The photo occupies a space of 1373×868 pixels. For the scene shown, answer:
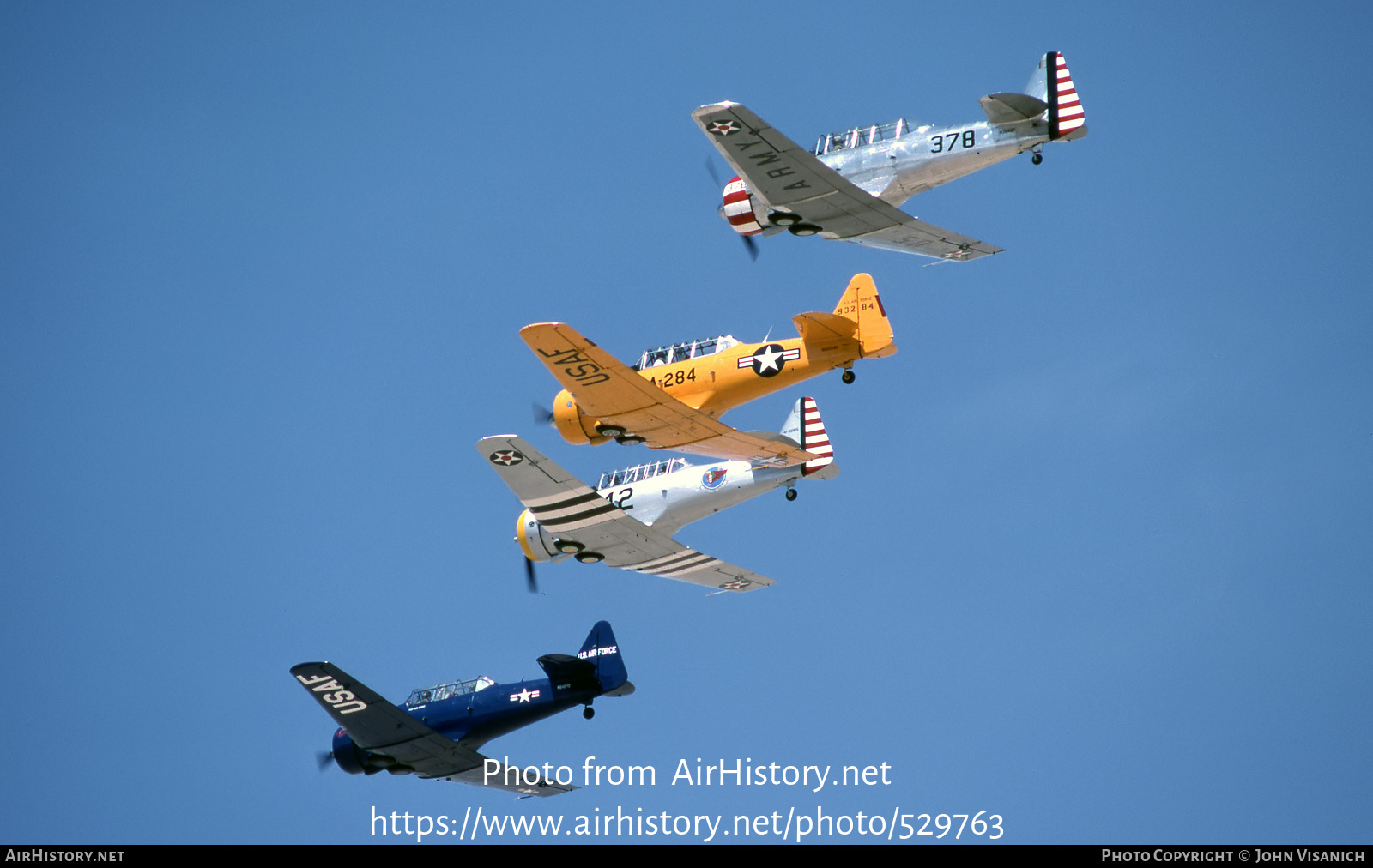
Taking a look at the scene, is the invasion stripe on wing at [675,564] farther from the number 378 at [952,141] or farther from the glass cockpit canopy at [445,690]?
the number 378 at [952,141]

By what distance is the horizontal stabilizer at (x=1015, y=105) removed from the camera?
3881cm

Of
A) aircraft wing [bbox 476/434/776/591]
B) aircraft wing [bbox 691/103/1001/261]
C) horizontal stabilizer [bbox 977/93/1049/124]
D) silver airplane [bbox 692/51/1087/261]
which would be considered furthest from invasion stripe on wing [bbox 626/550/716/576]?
horizontal stabilizer [bbox 977/93/1049/124]

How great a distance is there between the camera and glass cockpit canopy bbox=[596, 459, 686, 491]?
43.7 m

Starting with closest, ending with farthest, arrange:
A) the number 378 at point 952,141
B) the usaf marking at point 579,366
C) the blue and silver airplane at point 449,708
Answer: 1. the usaf marking at point 579,366
2. the number 378 at point 952,141
3. the blue and silver airplane at point 449,708

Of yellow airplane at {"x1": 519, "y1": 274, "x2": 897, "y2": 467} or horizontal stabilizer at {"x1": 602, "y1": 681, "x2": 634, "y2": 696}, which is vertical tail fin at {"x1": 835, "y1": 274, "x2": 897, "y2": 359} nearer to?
yellow airplane at {"x1": 519, "y1": 274, "x2": 897, "y2": 467}

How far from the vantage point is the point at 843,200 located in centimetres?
3934

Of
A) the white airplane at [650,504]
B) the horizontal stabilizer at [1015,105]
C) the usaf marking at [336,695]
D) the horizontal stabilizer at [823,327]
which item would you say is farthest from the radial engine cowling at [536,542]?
the horizontal stabilizer at [1015,105]

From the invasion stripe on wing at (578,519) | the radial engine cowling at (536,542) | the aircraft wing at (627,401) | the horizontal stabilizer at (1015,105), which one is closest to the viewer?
the aircraft wing at (627,401)

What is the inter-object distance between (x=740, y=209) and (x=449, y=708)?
1268 cm

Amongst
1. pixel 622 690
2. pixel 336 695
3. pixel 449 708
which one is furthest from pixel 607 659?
pixel 336 695

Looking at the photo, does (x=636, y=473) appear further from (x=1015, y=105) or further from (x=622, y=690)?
(x=1015, y=105)

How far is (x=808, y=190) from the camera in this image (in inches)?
1542

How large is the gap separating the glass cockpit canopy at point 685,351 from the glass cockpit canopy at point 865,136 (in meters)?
4.50
